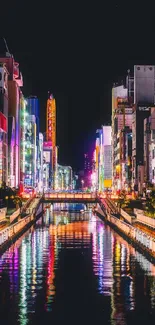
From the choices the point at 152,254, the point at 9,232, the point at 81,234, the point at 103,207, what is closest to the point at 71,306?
the point at 152,254

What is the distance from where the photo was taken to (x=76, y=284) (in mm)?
38625

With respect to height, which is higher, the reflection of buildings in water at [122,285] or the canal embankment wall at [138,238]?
the canal embankment wall at [138,238]

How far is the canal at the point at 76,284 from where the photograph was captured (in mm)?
28750

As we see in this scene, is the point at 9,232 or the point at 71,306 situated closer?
the point at 71,306

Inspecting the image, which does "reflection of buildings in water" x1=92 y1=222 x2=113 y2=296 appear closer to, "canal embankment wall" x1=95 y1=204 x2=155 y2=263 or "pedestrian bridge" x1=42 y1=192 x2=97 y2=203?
"canal embankment wall" x1=95 y1=204 x2=155 y2=263

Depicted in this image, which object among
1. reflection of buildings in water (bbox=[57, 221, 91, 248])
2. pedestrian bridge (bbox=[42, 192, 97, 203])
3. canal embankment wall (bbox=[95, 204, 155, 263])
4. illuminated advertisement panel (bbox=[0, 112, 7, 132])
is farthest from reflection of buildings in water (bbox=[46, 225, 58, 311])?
illuminated advertisement panel (bbox=[0, 112, 7, 132])

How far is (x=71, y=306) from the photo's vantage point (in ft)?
103

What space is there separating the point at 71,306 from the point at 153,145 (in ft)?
410

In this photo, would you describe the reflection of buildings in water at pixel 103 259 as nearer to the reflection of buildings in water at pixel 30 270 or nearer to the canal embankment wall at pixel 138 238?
the canal embankment wall at pixel 138 238

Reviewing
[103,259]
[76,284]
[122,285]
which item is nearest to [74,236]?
[103,259]

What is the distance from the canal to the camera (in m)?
28.8

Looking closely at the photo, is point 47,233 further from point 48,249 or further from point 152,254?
point 152,254

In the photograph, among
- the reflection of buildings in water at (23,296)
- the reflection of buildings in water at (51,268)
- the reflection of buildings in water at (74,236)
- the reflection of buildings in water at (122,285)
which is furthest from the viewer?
the reflection of buildings in water at (74,236)

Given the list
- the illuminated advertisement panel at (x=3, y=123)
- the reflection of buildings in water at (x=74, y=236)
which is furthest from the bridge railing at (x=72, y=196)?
the reflection of buildings in water at (x=74, y=236)
